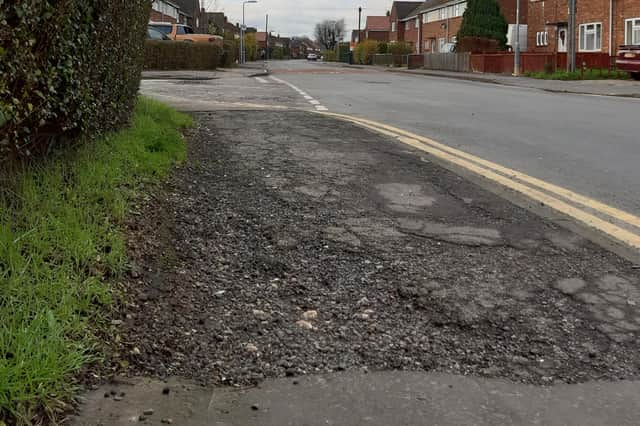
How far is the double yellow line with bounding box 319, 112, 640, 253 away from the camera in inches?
189

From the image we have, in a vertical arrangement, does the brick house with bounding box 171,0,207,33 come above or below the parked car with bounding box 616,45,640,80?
above

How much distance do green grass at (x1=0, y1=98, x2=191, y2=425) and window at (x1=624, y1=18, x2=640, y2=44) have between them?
117ft

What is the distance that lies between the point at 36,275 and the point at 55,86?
148cm

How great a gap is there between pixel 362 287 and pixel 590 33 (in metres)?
41.0

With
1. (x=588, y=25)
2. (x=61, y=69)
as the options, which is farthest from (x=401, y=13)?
(x=61, y=69)

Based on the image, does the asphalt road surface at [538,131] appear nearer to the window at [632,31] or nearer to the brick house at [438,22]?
the window at [632,31]

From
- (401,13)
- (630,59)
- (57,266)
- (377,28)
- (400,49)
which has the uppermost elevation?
(377,28)

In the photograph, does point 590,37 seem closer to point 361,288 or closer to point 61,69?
point 61,69

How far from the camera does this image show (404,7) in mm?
103688

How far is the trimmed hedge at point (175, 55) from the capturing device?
34.2 metres

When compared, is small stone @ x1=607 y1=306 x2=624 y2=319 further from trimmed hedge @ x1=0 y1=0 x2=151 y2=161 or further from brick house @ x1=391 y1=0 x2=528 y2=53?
brick house @ x1=391 y1=0 x2=528 y2=53

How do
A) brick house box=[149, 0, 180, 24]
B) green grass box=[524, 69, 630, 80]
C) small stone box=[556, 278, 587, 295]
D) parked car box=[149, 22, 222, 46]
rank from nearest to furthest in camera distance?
small stone box=[556, 278, 587, 295] < green grass box=[524, 69, 630, 80] < parked car box=[149, 22, 222, 46] < brick house box=[149, 0, 180, 24]

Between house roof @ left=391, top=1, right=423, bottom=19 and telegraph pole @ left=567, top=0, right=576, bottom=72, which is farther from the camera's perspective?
house roof @ left=391, top=1, right=423, bottom=19

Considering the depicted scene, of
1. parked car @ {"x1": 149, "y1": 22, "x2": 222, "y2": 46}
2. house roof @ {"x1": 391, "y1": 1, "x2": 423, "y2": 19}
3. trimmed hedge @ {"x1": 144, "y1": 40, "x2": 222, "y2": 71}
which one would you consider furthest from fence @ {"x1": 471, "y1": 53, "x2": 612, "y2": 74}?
house roof @ {"x1": 391, "y1": 1, "x2": 423, "y2": 19}
